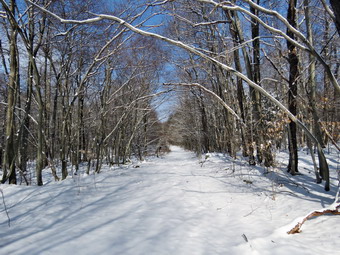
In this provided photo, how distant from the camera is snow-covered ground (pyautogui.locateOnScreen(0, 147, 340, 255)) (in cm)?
238

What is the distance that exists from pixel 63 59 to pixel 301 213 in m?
9.14

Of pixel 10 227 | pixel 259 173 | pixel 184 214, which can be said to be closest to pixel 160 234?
pixel 184 214

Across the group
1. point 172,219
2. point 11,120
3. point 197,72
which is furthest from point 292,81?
point 197,72

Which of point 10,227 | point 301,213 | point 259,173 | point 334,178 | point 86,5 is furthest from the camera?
point 86,5

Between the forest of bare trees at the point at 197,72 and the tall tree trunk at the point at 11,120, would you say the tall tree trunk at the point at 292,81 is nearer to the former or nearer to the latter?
the forest of bare trees at the point at 197,72

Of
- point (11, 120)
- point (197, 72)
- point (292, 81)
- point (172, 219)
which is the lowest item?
point (172, 219)

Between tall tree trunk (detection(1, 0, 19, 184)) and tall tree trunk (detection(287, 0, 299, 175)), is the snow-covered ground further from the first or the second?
tall tree trunk (detection(1, 0, 19, 184))

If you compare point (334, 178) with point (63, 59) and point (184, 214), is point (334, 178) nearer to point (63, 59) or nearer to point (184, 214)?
point (184, 214)

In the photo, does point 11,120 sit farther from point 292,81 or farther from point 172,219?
point 292,81

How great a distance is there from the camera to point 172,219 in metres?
3.29

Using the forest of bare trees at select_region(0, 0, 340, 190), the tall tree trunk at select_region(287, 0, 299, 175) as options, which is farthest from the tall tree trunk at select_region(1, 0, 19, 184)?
the tall tree trunk at select_region(287, 0, 299, 175)

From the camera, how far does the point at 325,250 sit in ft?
7.42

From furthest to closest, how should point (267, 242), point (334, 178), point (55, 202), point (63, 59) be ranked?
point (63, 59)
point (334, 178)
point (55, 202)
point (267, 242)

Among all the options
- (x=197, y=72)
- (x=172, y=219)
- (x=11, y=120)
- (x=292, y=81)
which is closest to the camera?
(x=172, y=219)
